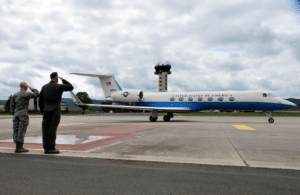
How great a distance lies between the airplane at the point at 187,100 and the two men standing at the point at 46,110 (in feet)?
40.0

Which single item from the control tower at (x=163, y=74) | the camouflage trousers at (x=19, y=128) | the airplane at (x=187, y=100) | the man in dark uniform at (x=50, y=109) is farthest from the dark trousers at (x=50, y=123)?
the control tower at (x=163, y=74)

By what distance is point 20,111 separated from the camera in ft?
16.8

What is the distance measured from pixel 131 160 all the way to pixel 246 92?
1770 centimetres

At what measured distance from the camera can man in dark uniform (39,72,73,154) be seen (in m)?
4.93

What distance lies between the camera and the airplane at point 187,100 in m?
18.6

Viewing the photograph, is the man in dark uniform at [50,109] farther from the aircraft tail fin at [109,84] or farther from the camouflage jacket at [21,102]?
the aircraft tail fin at [109,84]

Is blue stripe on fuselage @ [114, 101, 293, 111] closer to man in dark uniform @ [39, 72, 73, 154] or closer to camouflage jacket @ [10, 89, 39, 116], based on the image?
man in dark uniform @ [39, 72, 73, 154]

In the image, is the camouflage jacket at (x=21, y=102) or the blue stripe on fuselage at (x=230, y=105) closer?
the camouflage jacket at (x=21, y=102)

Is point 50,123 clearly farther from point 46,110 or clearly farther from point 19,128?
point 19,128

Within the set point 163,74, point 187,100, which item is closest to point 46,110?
point 187,100

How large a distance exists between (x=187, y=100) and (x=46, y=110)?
17.0m

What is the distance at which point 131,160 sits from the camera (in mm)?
4184

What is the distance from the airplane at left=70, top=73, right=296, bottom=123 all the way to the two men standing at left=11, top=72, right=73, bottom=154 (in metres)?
12.2

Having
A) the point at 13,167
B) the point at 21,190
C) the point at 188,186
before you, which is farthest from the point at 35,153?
the point at 188,186
